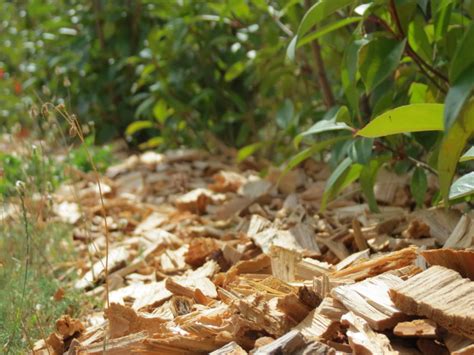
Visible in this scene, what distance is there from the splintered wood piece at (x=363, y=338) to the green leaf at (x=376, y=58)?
60 centimetres

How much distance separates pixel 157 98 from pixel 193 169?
1.28ft

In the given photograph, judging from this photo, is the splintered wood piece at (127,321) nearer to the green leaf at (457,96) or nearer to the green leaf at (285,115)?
the green leaf at (457,96)

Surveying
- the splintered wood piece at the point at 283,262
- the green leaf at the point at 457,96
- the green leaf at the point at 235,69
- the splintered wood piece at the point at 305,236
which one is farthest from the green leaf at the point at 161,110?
the green leaf at the point at 457,96

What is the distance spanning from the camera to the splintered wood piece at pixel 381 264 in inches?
59.6

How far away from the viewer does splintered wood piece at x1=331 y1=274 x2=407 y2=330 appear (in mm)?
1230

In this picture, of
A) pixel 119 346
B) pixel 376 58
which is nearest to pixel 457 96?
pixel 376 58

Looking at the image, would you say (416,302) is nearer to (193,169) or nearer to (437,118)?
(437,118)

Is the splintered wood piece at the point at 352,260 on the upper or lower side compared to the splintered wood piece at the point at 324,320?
lower

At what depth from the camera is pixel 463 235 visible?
1.59 metres

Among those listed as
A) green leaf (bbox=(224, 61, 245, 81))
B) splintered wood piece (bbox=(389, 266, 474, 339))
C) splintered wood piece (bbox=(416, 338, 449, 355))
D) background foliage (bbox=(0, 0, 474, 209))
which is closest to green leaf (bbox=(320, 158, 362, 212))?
background foliage (bbox=(0, 0, 474, 209))

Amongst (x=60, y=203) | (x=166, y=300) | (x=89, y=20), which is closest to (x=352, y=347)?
(x=166, y=300)

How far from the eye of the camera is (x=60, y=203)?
2896 mm

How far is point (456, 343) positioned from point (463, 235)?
1.54ft

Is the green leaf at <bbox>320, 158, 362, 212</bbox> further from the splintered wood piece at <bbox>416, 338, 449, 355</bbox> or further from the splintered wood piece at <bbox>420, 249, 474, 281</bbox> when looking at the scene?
the splintered wood piece at <bbox>416, 338, 449, 355</bbox>
